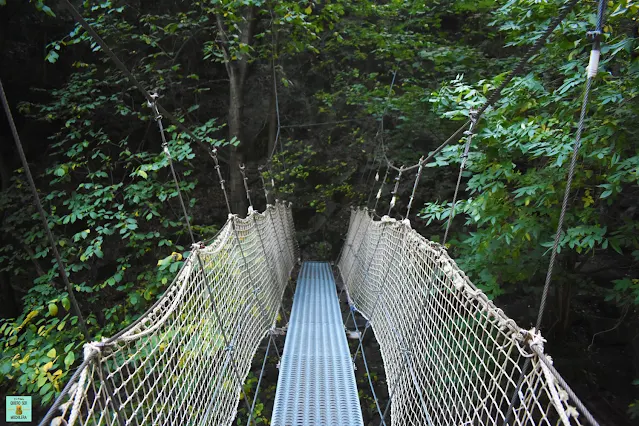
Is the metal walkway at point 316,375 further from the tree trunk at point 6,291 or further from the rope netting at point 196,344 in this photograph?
the tree trunk at point 6,291

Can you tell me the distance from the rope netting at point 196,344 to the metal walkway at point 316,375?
16 centimetres

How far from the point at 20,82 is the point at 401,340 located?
436 cm

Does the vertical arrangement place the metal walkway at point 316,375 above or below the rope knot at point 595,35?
below

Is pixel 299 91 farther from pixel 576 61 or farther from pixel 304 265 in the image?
pixel 576 61

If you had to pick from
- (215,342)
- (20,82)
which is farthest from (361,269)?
(20,82)

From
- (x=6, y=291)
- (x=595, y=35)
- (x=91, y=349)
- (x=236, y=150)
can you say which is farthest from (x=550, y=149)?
(x=6, y=291)

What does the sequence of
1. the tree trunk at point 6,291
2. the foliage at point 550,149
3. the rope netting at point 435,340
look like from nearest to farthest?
1. the rope netting at point 435,340
2. the foliage at point 550,149
3. the tree trunk at point 6,291

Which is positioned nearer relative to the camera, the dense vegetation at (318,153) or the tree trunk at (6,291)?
the dense vegetation at (318,153)

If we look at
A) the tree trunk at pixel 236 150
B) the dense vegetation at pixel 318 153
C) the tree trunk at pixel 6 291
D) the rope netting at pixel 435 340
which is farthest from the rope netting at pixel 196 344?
the tree trunk at pixel 6 291

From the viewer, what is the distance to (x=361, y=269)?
9.57 feet

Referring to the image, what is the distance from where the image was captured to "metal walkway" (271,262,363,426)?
1396 mm

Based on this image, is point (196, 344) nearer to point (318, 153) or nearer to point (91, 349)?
point (91, 349)

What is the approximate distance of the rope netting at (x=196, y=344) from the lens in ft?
2.21

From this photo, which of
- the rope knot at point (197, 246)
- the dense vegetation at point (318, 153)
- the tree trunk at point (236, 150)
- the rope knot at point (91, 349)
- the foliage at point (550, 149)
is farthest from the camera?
the tree trunk at point (236, 150)
